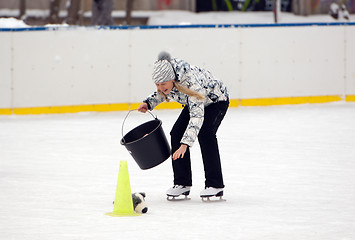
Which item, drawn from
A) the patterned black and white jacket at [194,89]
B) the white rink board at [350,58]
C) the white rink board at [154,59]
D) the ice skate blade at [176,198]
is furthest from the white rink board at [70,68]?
the patterned black and white jacket at [194,89]

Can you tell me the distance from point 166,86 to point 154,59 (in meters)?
7.03

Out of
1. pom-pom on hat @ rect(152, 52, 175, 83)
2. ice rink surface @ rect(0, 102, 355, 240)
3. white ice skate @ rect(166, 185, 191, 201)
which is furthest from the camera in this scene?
white ice skate @ rect(166, 185, 191, 201)

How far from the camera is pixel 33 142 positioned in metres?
9.74

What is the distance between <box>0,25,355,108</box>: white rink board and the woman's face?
646cm

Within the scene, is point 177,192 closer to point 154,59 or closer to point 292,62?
point 154,59

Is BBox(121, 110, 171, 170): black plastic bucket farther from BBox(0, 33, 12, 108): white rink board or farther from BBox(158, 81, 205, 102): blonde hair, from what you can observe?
BBox(0, 33, 12, 108): white rink board

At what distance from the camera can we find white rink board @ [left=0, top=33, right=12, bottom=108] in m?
11.8

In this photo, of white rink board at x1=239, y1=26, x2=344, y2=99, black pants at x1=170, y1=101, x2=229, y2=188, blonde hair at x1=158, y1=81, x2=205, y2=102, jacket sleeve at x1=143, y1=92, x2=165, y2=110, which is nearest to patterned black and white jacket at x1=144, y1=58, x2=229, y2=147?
blonde hair at x1=158, y1=81, x2=205, y2=102

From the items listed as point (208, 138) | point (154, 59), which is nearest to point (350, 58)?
point (154, 59)

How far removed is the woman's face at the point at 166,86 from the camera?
569 cm

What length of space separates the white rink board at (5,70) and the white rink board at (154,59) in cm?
1

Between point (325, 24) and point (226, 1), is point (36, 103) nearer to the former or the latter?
point (325, 24)

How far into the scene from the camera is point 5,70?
1182 centimetres

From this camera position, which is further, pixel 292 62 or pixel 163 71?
pixel 292 62
